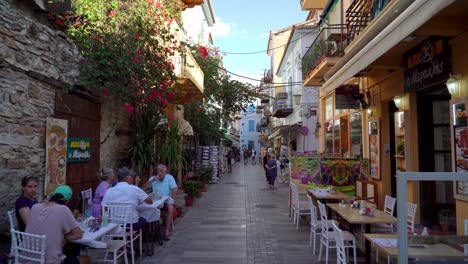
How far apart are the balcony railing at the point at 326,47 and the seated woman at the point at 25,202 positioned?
921 cm

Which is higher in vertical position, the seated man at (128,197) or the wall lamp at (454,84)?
the wall lamp at (454,84)

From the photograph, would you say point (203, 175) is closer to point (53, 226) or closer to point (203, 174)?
point (203, 174)

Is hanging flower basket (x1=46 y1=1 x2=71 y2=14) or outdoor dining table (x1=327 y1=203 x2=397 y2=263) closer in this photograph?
outdoor dining table (x1=327 y1=203 x2=397 y2=263)

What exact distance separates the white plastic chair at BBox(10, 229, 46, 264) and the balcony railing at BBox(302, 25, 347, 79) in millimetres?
9713

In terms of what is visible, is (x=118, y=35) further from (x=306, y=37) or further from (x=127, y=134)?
(x=306, y=37)

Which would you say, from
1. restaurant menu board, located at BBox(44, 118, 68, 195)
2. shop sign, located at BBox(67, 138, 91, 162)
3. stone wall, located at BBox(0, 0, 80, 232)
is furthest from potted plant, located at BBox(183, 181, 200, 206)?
stone wall, located at BBox(0, 0, 80, 232)

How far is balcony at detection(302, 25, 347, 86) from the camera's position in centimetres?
1166

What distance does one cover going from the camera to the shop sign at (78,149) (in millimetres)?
7112

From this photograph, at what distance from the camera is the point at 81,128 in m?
Answer: 7.56

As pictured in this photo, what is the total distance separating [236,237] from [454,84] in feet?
15.7

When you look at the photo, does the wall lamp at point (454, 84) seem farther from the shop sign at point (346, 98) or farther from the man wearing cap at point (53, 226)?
the man wearing cap at point (53, 226)

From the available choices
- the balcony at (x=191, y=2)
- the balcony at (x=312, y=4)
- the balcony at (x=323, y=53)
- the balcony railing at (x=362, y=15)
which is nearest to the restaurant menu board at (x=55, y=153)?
the balcony railing at (x=362, y=15)

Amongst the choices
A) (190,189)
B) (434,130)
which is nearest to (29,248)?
(434,130)

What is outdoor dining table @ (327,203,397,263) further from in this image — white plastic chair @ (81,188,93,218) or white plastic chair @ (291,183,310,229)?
white plastic chair @ (81,188,93,218)
